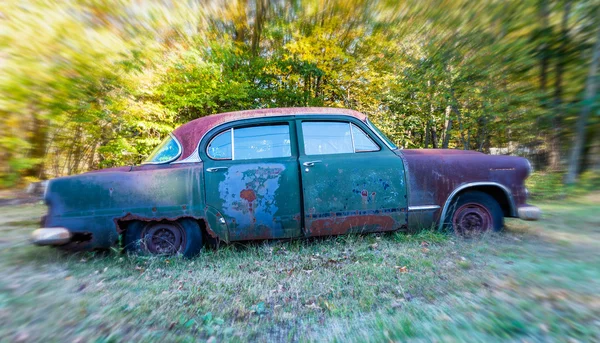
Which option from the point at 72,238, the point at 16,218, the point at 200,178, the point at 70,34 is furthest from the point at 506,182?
the point at 70,34

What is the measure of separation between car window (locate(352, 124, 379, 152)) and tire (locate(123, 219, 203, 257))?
6.77 ft

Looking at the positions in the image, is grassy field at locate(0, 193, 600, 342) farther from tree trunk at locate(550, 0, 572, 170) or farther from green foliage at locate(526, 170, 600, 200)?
tree trunk at locate(550, 0, 572, 170)

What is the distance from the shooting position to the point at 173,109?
9.62 m

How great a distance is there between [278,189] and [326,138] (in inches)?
33.4

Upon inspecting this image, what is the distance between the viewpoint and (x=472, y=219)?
3715 millimetres

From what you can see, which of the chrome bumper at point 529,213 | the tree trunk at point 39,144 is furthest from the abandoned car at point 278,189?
the tree trunk at point 39,144

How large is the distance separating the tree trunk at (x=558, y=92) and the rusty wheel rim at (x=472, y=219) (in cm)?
366

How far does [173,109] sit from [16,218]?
6.01 meters

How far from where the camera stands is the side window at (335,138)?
3.54 m

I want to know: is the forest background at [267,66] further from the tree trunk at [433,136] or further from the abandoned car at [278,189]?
the tree trunk at [433,136]

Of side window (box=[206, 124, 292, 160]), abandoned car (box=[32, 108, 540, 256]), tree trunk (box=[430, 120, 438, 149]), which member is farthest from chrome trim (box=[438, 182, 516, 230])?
tree trunk (box=[430, 120, 438, 149])

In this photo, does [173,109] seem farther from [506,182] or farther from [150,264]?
[506,182]

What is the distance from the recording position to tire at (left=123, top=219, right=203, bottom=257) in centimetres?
324

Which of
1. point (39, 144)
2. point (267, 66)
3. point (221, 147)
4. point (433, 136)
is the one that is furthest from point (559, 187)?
point (433, 136)
